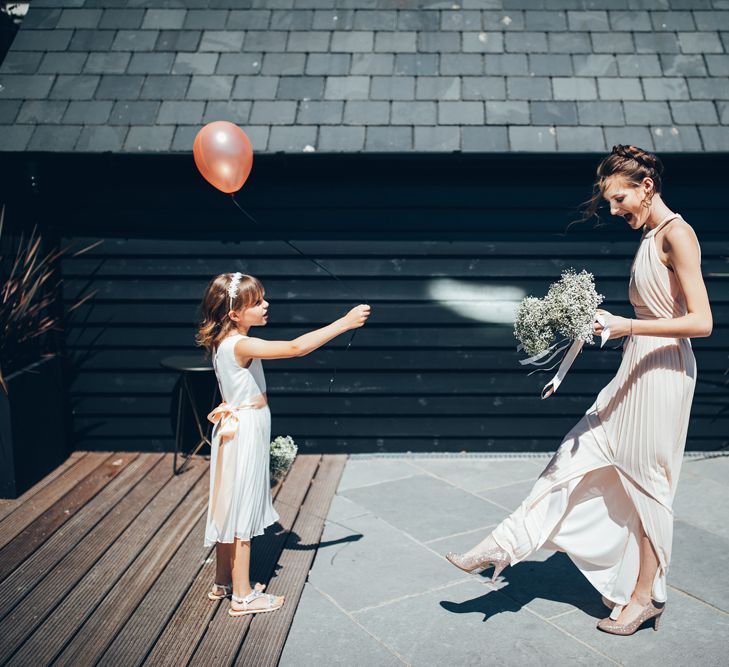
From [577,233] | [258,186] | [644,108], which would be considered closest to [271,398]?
[258,186]

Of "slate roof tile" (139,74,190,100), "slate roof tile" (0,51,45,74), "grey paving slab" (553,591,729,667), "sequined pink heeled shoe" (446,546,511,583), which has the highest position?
"slate roof tile" (0,51,45,74)

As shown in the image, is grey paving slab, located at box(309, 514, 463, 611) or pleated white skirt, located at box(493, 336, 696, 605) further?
grey paving slab, located at box(309, 514, 463, 611)

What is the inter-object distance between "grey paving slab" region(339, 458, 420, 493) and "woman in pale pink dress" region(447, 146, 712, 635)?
226 centimetres

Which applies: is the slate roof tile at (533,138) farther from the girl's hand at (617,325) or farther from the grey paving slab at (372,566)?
the grey paving slab at (372,566)

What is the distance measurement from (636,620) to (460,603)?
0.88 meters

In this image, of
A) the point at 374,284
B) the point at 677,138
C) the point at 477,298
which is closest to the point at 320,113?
the point at 374,284

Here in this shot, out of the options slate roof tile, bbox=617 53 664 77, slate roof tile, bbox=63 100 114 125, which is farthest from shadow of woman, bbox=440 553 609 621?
slate roof tile, bbox=63 100 114 125

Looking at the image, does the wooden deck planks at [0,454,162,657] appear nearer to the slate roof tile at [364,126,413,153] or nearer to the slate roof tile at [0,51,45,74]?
the slate roof tile at [364,126,413,153]

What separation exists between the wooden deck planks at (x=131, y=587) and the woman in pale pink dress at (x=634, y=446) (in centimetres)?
171

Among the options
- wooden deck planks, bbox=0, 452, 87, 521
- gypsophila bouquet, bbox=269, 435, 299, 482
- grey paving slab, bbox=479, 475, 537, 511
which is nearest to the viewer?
gypsophila bouquet, bbox=269, 435, 299, 482

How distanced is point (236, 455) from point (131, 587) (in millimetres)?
1070

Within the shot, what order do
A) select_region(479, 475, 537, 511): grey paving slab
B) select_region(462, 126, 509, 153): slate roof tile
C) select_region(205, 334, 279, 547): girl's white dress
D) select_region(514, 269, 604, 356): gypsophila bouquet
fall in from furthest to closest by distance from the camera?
select_region(462, 126, 509, 153): slate roof tile, select_region(479, 475, 537, 511): grey paving slab, select_region(205, 334, 279, 547): girl's white dress, select_region(514, 269, 604, 356): gypsophila bouquet

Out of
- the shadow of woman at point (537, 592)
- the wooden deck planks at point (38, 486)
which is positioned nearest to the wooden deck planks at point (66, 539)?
the wooden deck planks at point (38, 486)

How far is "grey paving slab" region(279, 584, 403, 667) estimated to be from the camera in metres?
3.56
